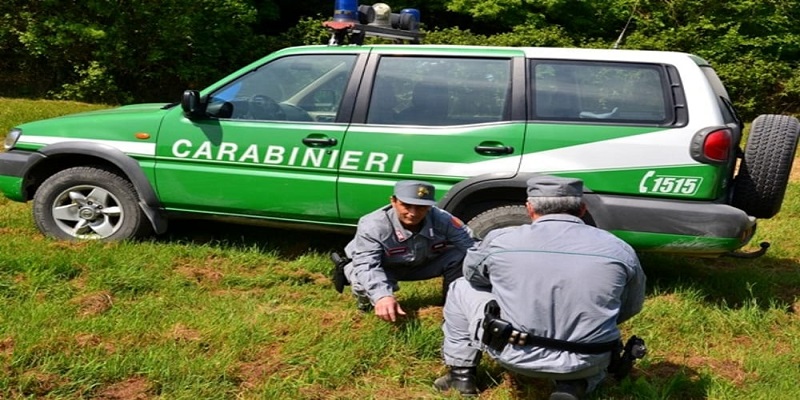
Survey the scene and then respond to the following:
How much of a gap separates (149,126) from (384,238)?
82.8 inches

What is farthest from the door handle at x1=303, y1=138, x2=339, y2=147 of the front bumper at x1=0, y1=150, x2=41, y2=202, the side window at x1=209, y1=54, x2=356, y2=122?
the front bumper at x1=0, y1=150, x2=41, y2=202

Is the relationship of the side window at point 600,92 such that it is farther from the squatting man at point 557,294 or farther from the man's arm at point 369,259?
the squatting man at point 557,294

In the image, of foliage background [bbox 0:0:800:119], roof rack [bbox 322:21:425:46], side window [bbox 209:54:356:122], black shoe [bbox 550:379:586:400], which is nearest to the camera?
black shoe [bbox 550:379:586:400]

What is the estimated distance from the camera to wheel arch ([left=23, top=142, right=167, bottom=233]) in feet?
16.7

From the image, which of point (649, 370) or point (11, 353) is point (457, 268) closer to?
point (649, 370)

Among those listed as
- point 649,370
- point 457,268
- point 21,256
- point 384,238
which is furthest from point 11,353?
point 649,370

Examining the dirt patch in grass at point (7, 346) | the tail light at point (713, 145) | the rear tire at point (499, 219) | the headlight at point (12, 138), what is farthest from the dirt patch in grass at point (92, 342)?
the tail light at point (713, 145)

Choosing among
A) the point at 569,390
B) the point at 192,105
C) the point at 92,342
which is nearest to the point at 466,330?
the point at 569,390

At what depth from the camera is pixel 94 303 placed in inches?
163

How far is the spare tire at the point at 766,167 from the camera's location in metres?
4.50

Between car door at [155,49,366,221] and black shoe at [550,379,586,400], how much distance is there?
7.33 ft

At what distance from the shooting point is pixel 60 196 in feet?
17.2

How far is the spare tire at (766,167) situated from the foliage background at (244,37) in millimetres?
11014

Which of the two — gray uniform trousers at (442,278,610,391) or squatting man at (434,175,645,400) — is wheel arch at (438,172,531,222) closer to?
gray uniform trousers at (442,278,610,391)
